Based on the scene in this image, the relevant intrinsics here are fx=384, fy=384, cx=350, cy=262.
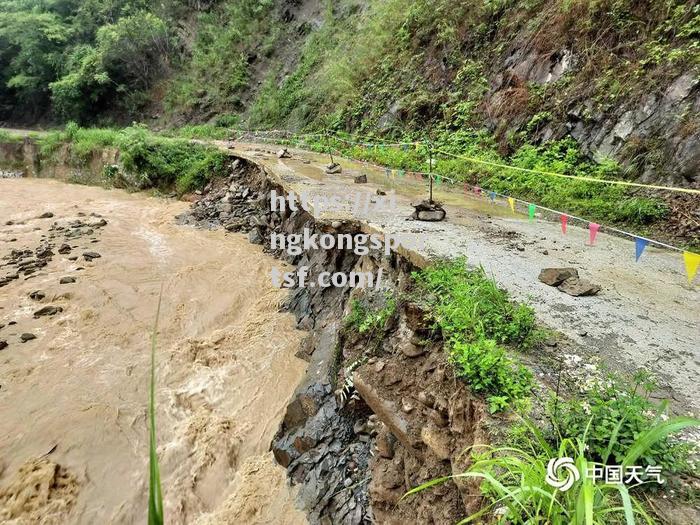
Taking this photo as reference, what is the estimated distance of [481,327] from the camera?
3193 mm

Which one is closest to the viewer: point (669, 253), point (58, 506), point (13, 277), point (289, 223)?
point (58, 506)

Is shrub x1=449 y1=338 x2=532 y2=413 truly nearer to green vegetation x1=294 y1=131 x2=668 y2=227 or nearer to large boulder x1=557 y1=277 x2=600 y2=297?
large boulder x1=557 y1=277 x2=600 y2=297

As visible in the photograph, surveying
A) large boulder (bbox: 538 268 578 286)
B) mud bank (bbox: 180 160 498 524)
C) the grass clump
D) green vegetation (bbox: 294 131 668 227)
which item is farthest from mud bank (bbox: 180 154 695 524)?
green vegetation (bbox: 294 131 668 227)

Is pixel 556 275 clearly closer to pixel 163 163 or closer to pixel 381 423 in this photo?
pixel 381 423

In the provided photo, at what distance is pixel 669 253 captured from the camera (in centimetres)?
486

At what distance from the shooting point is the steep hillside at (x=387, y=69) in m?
6.32

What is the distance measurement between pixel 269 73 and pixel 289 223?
51.1 feet

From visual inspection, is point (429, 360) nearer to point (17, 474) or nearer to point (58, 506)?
point (58, 506)

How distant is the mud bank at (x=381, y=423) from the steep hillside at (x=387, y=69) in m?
4.83

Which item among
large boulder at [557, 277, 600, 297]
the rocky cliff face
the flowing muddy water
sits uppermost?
the rocky cliff face

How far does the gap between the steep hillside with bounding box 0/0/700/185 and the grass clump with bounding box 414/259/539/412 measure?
411cm

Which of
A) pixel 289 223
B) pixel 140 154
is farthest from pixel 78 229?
pixel 289 223

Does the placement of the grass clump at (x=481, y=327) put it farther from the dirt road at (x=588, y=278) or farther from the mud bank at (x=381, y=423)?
the dirt road at (x=588, y=278)

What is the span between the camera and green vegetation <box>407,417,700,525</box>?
1721mm
